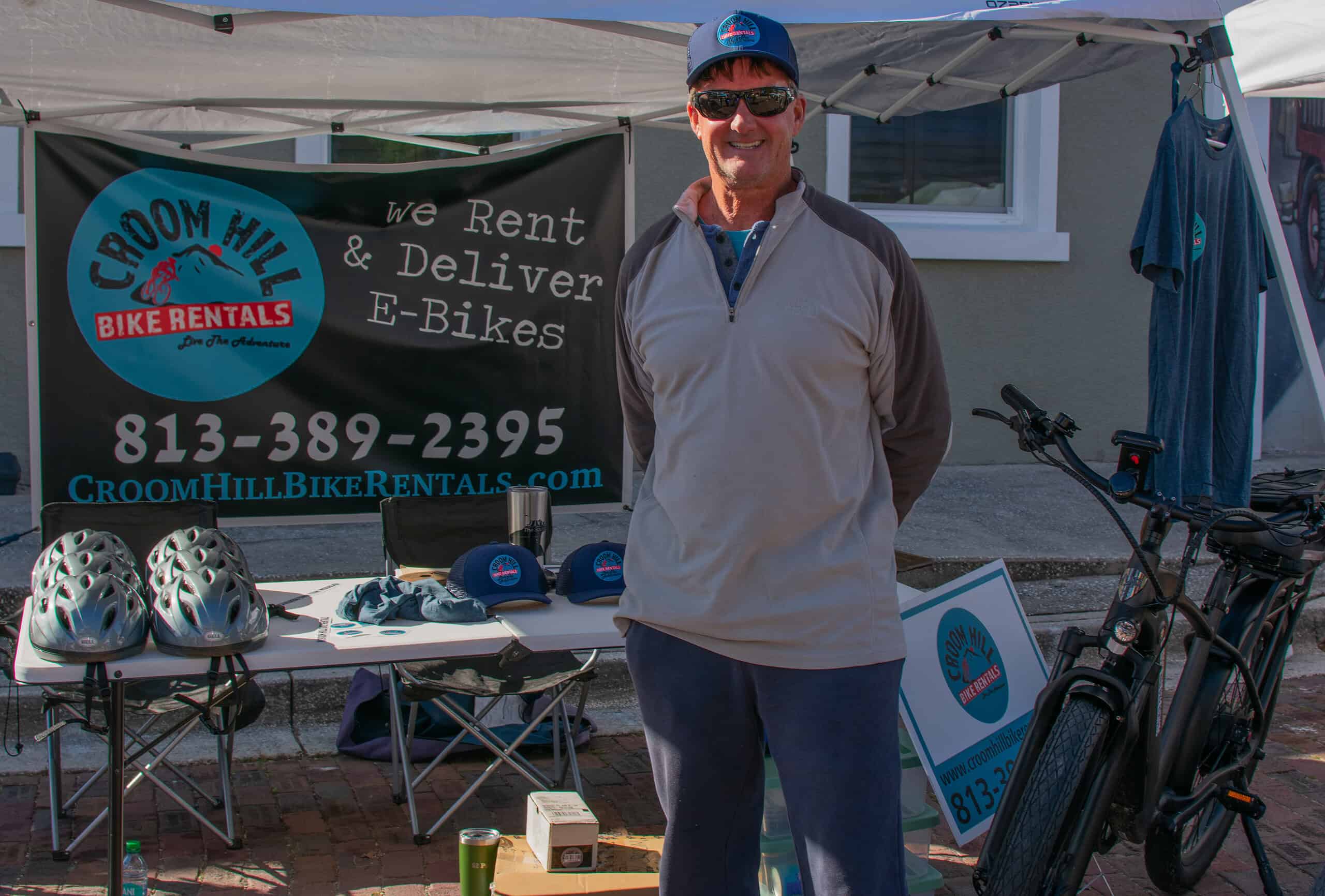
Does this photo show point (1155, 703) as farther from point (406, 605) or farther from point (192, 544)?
point (192, 544)

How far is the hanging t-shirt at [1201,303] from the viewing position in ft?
13.0

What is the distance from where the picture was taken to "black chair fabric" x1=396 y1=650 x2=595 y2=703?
12.0 ft

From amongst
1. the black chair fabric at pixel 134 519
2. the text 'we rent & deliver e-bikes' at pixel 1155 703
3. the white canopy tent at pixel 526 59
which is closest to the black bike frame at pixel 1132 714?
the text 'we rent & deliver e-bikes' at pixel 1155 703

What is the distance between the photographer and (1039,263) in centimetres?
844

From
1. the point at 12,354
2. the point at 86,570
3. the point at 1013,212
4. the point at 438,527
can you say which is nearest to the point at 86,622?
the point at 86,570

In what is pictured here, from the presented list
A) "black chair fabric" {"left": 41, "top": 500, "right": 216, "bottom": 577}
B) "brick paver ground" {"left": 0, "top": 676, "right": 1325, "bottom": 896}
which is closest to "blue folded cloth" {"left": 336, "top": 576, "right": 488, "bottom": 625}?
"brick paver ground" {"left": 0, "top": 676, "right": 1325, "bottom": 896}

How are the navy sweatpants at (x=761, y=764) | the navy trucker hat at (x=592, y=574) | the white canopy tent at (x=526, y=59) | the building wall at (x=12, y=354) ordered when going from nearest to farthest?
1. the navy sweatpants at (x=761, y=764)
2. the white canopy tent at (x=526, y=59)
3. the navy trucker hat at (x=592, y=574)
4. the building wall at (x=12, y=354)

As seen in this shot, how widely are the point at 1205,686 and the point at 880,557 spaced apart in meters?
1.64

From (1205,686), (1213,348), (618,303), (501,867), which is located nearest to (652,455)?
(618,303)

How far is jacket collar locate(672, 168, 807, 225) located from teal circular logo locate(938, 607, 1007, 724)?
67.3 inches

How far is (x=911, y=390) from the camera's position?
2275 millimetres

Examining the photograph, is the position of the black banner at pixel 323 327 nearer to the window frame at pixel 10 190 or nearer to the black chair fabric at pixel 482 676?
the black chair fabric at pixel 482 676

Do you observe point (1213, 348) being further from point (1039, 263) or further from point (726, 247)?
point (1039, 263)

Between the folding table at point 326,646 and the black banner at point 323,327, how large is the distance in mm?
1483
